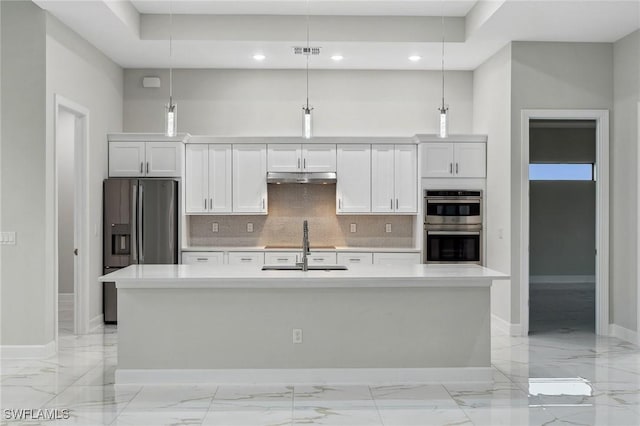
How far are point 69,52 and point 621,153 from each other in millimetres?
5558

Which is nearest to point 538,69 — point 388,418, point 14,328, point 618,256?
point 618,256

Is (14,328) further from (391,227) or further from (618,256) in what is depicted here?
(618,256)

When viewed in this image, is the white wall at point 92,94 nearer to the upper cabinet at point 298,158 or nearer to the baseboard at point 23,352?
the baseboard at point 23,352

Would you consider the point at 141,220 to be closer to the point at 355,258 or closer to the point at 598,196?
the point at 355,258

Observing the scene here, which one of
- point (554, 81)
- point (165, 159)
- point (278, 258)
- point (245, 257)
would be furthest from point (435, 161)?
point (165, 159)

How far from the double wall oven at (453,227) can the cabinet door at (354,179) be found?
0.76 m

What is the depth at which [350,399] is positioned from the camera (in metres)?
4.01

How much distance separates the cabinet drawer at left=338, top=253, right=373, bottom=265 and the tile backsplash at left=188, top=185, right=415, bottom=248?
0.55 meters

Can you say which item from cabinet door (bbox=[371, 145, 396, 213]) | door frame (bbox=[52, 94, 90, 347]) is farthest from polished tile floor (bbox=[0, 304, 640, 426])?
cabinet door (bbox=[371, 145, 396, 213])

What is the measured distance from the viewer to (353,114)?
298 inches

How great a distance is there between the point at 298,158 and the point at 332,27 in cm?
163

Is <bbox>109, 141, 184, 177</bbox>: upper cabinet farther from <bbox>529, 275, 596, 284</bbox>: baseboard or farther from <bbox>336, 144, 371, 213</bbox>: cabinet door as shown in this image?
<bbox>529, 275, 596, 284</bbox>: baseboard

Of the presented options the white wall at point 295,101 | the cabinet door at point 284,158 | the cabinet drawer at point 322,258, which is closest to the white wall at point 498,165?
the white wall at point 295,101

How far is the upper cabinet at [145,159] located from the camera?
685 cm
